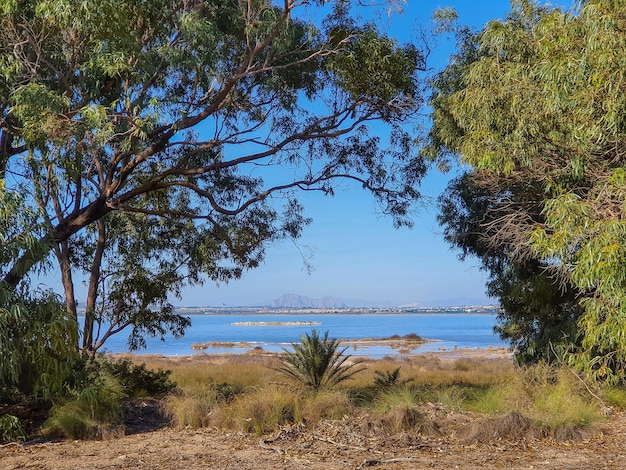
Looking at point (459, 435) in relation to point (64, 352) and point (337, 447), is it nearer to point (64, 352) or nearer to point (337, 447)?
point (337, 447)

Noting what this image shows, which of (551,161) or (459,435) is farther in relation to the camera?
(551,161)

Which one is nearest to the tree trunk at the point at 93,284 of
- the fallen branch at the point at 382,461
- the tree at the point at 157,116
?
the tree at the point at 157,116

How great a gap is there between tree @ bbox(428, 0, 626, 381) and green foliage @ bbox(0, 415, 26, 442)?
23.7 feet

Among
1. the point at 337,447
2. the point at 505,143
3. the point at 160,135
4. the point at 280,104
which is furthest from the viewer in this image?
the point at 280,104

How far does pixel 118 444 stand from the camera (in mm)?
8570

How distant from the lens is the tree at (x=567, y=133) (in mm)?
8539

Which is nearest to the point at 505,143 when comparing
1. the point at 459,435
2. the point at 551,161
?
the point at 551,161

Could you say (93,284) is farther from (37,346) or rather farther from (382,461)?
(382,461)

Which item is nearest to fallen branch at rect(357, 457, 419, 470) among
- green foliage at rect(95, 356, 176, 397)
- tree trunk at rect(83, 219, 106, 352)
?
green foliage at rect(95, 356, 176, 397)

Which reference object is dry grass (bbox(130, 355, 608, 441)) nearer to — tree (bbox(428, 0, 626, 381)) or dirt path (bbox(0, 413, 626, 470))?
dirt path (bbox(0, 413, 626, 470))

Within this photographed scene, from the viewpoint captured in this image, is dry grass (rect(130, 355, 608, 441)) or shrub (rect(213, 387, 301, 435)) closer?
dry grass (rect(130, 355, 608, 441))

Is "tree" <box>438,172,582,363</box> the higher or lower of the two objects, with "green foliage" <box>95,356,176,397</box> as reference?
higher

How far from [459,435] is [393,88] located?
6902mm

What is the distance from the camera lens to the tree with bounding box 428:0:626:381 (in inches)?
336
